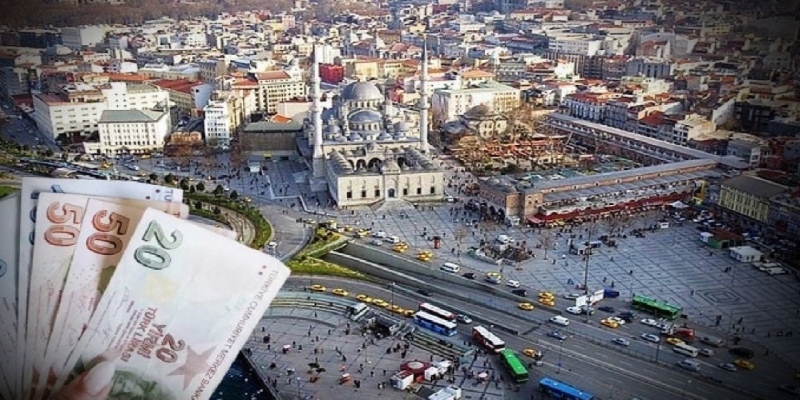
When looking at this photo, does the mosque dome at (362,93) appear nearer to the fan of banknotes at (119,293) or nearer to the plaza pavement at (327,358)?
the plaza pavement at (327,358)

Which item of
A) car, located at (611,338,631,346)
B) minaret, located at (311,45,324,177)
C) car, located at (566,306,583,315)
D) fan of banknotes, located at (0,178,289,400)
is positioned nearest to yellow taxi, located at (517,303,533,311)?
car, located at (566,306,583,315)

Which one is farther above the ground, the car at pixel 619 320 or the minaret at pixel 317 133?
the minaret at pixel 317 133

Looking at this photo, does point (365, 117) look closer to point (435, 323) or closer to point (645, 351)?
point (435, 323)

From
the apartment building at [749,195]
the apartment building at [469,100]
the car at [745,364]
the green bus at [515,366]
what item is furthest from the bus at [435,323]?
the apartment building at [469,100]

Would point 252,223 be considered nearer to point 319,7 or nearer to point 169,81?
point 169,81

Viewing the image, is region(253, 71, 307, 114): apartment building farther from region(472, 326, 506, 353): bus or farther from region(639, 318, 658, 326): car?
region(639, 318, 658, 326): car

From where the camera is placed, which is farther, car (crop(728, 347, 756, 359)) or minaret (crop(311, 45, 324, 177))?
minaret (crop(311, 45, 324, 177))

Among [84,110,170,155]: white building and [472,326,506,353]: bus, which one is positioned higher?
[84,110,170,155]: white building
